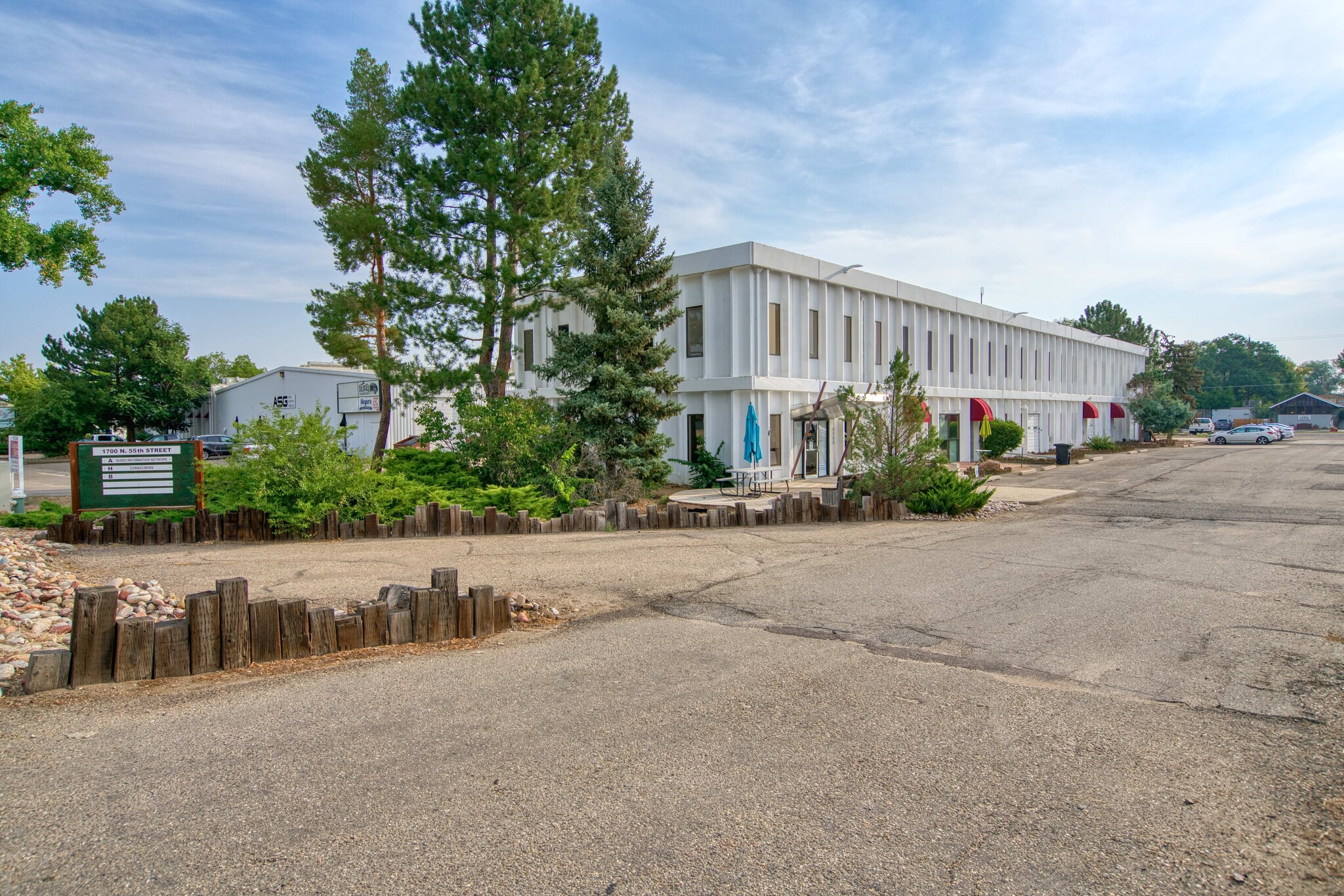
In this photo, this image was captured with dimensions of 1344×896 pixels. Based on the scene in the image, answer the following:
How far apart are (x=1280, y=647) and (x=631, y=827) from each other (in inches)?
222

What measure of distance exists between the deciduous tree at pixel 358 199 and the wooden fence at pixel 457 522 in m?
13.4

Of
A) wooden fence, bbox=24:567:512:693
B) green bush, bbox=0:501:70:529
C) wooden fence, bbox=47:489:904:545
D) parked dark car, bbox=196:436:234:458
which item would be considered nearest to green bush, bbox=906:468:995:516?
wooden fence, bbox=47:489:904:545

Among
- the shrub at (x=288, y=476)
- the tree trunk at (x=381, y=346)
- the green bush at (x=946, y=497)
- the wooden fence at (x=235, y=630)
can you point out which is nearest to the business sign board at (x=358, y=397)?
the tree trunk at (x=381, y=346)

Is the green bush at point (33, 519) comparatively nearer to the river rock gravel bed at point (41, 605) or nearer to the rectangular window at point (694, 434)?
the river rock gravel bed at point (41, 605)

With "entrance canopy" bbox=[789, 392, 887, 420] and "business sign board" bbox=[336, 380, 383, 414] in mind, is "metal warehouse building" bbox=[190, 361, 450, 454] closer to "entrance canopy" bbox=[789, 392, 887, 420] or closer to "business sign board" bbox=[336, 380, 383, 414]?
"business sign board" bbox=[336, 380, 383, 414]

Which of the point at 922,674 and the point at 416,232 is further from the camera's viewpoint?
the point at 416,232

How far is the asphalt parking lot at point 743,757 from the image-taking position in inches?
119

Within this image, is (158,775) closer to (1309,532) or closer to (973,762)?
(973,762)

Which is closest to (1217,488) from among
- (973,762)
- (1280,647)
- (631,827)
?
(1280,647)

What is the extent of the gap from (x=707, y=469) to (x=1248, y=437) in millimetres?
49948

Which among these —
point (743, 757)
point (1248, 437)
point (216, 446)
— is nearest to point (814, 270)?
point (743, 757)

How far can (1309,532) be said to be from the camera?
12.8 meters

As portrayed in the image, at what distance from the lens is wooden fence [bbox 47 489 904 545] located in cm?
1133

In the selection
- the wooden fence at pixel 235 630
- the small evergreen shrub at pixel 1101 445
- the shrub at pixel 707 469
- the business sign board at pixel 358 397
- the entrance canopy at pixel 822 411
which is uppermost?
the business sign board at pixel 358 397
